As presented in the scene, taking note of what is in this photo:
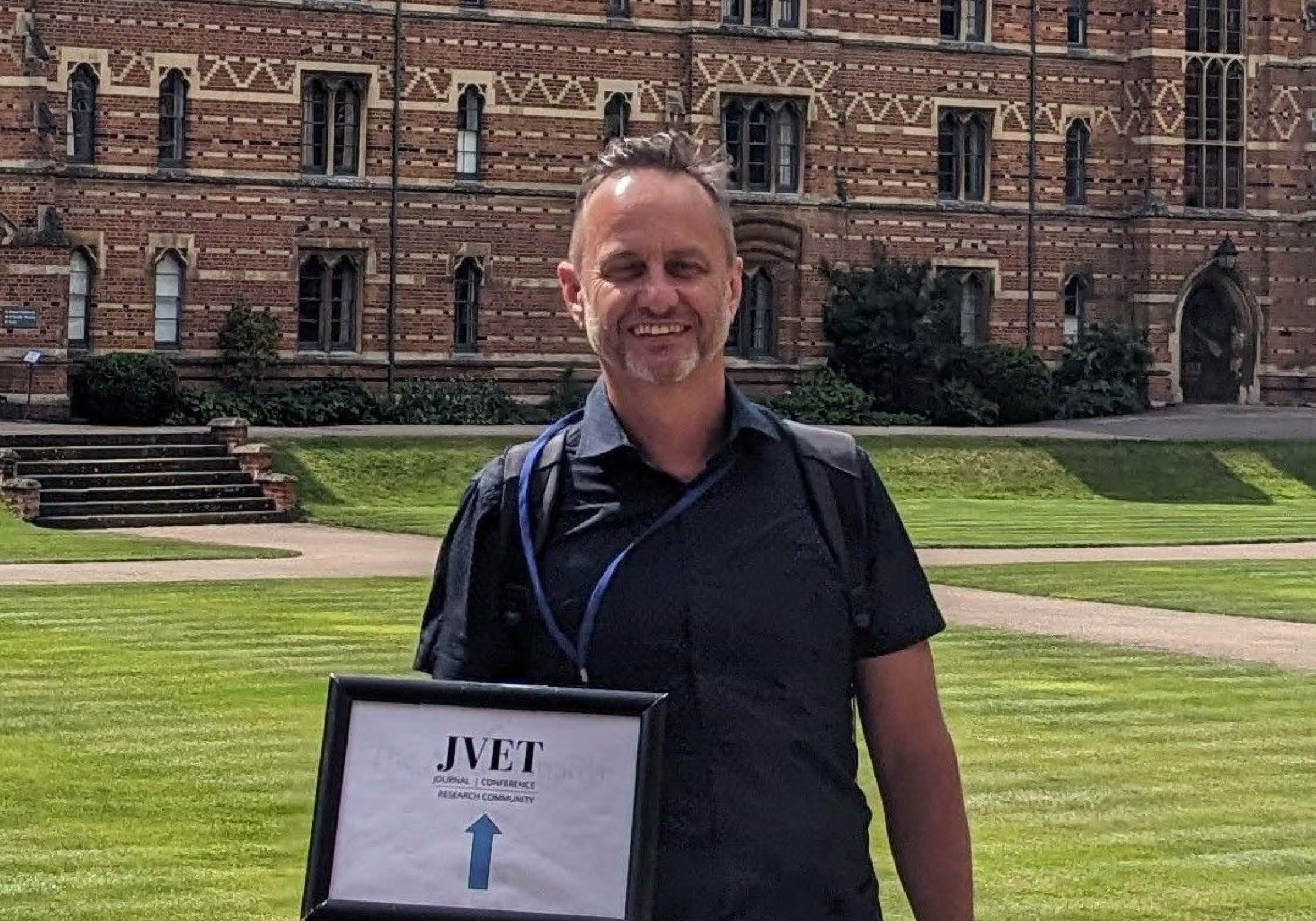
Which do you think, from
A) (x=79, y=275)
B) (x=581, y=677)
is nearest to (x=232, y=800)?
(x=581, y=677)

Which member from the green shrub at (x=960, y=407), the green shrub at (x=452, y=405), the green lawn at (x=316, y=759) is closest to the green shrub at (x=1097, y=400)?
the green shrub at (x=960, y=407)

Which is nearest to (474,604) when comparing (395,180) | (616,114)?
(395,180)

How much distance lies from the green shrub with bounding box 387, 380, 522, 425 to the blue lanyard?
38.9m

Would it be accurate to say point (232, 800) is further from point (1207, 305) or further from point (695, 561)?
point (1207, 305)

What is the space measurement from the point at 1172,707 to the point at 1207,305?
3774 cm

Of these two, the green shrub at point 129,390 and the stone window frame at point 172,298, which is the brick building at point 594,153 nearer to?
the stone window frame at point 172,298

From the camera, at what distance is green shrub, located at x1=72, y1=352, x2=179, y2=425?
40.6m

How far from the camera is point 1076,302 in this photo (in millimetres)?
51625

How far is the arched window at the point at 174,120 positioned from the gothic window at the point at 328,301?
2758mm

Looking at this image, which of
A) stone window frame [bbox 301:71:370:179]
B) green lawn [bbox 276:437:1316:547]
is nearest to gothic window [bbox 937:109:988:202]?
green lawn [bbox 276:437:1316:547]

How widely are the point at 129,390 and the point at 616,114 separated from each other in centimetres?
1140

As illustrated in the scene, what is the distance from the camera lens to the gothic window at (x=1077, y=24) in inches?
2021

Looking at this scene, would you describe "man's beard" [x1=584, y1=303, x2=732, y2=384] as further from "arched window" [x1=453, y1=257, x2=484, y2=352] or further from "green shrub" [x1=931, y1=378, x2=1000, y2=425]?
"green shrub" [x1=931, y1=378, x2=1000, y2=425]

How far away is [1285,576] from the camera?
83.3 ft
